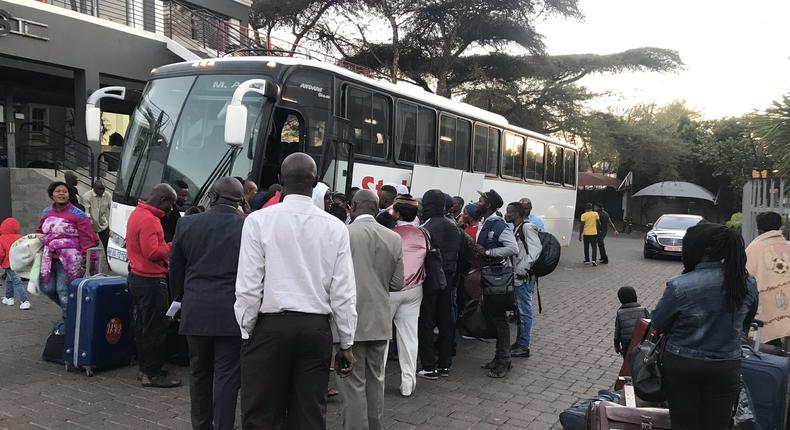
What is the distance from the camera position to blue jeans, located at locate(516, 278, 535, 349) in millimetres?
6711

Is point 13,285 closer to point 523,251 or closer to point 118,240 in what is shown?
point 118,240

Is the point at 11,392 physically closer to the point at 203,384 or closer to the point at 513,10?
the point at 203,384

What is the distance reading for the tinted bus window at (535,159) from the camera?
15078 millimetres

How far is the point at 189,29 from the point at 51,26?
17.8 feet

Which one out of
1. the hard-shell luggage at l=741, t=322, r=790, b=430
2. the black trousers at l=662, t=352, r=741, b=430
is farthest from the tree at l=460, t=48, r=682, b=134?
the black trousers at l=662, t=352, r=741, b=430

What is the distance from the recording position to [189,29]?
20062 mm

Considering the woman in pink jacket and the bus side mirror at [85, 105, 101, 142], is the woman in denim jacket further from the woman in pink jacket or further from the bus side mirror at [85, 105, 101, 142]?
the bus side mirror at [85, 105, 101, 142]

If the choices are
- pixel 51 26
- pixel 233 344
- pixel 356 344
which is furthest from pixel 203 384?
pixel 51 26

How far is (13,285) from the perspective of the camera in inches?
336

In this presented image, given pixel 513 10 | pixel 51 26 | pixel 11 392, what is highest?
pixel 513 10

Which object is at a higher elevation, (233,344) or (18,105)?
(18,105)

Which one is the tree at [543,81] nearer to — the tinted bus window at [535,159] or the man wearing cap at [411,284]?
the tinted bus window at [535,159]

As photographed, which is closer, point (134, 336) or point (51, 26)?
point (134, 336)

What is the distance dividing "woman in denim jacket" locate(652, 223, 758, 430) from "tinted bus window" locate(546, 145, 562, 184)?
528 inches
